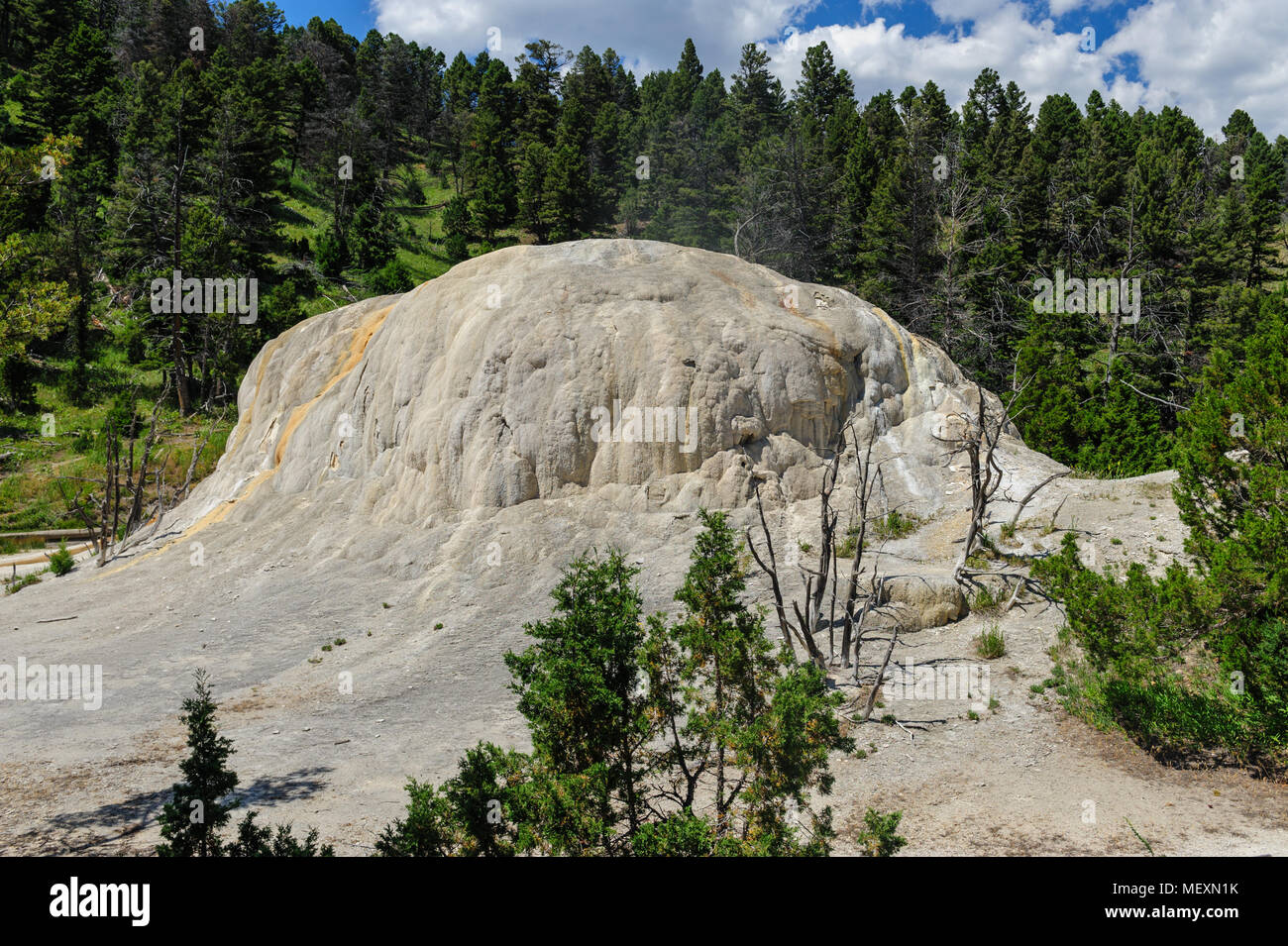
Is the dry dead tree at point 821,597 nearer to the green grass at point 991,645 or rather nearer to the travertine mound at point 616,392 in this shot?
the green grass at point 991,645

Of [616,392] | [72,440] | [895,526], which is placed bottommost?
[895,526]

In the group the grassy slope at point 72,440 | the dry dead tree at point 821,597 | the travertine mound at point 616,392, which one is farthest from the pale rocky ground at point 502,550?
the grassy slope at point 72,440

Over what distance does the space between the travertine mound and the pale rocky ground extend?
0.26 feet

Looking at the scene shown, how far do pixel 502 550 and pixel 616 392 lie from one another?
5.02 meters

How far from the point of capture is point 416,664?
51.2 feet

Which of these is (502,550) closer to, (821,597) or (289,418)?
(821,597)

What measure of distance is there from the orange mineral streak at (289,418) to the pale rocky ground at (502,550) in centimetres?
13

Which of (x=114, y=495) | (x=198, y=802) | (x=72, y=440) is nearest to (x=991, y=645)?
(x=198, y=802)

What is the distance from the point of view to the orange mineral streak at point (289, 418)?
2353cm

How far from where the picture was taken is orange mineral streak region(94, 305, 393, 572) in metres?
23.5

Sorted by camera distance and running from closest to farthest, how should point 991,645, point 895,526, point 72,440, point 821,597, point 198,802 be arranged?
point 198,802, point 991,645, point 821,597, point 895,526, point 72,440

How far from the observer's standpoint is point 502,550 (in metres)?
19.2

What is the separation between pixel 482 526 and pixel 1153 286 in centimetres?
3585

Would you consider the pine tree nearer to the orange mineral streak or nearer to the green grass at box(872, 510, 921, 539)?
the green grass at box(872, 510, 921, 539)
